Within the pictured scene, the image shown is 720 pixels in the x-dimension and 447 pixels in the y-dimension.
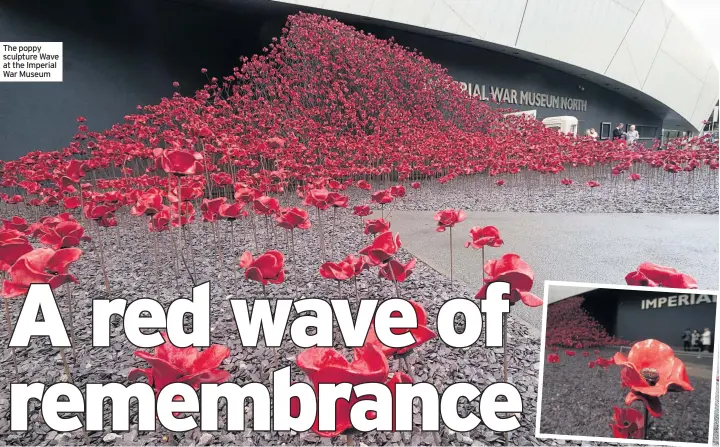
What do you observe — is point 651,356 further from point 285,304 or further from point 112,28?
point 112,28

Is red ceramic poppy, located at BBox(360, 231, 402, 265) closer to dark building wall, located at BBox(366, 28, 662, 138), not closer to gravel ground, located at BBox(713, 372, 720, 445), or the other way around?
gravel ground, located at BBox(713, 372, 720, 445)

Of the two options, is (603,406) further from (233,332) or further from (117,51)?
(117,51)

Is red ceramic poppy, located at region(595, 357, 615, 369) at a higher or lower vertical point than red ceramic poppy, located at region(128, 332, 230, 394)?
lower

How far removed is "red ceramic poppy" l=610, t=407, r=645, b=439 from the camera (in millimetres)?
310

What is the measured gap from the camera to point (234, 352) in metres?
0.57

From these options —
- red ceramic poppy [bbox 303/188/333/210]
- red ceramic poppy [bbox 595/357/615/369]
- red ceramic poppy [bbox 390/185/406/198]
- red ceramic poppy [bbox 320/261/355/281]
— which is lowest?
red ceramic poppy [bbox 595/357/615/369]

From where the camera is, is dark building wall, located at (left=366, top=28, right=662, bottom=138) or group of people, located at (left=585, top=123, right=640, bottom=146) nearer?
group of people, located at (left=585, top=123, right=640, bottom=146)

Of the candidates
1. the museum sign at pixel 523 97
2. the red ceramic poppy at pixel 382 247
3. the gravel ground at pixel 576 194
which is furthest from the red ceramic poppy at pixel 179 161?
the museum sign at pixel 523 97

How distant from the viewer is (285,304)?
0.40m

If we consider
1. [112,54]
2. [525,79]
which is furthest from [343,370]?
[525,79]

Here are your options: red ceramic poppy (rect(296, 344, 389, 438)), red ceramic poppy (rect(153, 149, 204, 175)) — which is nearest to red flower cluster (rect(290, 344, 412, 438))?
red ceramic poppy (rect(296, 344, 389, 438))

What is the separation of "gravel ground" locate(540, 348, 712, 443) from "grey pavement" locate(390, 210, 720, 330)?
0.27 metres

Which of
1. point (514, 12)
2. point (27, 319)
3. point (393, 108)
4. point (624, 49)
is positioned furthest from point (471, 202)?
point (624, 49)

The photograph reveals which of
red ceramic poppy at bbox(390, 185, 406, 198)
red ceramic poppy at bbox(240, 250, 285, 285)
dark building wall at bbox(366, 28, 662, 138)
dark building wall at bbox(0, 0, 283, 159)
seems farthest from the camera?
dark building wall at bbox(366, 28, 662, 138)
